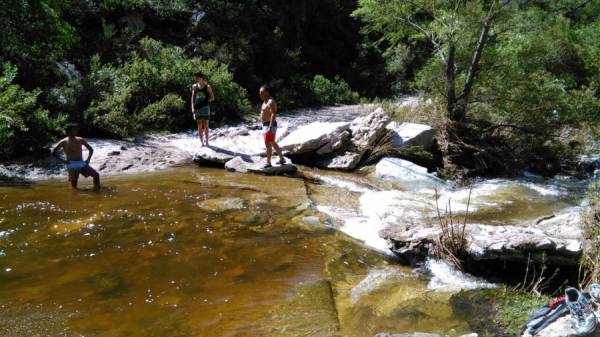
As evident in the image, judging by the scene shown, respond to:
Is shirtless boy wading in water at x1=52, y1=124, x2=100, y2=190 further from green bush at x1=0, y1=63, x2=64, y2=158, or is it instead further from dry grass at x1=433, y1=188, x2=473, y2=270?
dry grass at x1=433, y1=188, x2=473, y2=270

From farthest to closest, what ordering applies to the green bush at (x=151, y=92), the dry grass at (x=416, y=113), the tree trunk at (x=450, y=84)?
the dry grass at (x=416, y=113) < the tree trunk at (x=450, y=84) < the green bush at (x=151, y=92)

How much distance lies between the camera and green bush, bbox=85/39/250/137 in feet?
41.9

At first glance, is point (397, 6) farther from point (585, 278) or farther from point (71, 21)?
point (71, 21)

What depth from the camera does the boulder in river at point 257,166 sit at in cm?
1043

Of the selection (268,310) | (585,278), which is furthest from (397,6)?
(268,310)

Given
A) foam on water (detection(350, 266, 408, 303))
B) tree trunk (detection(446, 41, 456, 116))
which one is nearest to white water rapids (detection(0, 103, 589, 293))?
foam on water (detection(350, 266, 408, 303))

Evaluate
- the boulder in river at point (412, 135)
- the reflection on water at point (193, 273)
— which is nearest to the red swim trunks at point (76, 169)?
the reflection on water at point (193, 273)

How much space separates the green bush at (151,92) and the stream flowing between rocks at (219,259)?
3073 millimetres

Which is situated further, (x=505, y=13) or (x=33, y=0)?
(x=505, y=13)

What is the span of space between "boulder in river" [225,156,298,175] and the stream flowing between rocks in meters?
0.35

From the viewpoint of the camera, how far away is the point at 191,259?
5980 millimetres

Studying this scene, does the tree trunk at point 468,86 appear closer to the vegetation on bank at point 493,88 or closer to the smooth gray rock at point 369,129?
the vegetation on bank at point 493,88

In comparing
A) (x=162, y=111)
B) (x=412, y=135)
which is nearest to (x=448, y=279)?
(x=412, y=135)

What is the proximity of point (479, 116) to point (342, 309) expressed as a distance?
975 cm
